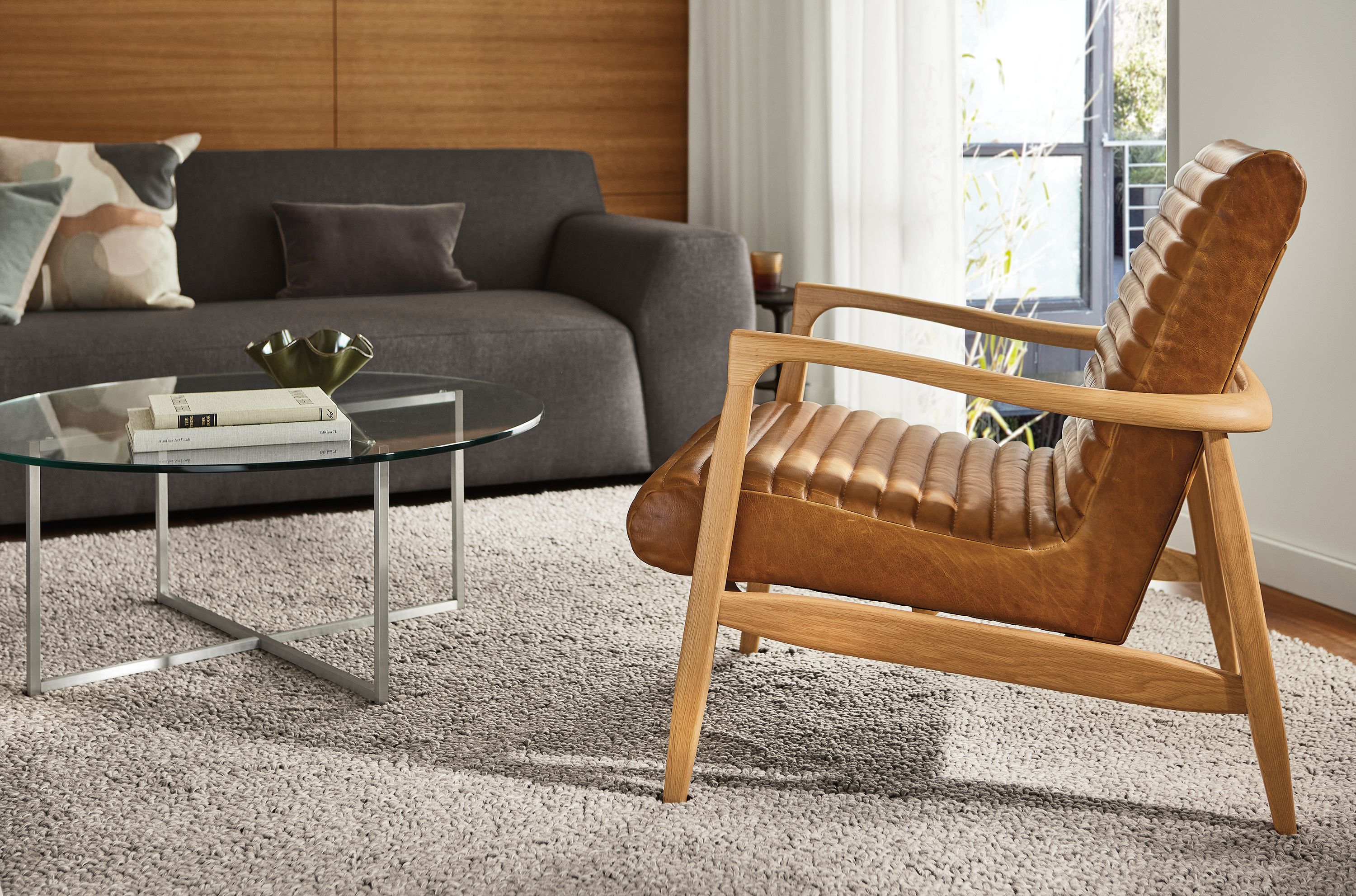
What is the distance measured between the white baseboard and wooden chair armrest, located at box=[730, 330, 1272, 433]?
0.93 metres

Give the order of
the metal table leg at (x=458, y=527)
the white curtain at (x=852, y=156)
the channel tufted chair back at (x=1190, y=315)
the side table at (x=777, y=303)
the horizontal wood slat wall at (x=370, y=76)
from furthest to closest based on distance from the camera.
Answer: the horizontal wood slat wall at (x=370, y=76), the side table at (x=777, y=303), the white curtain at (x=852, y=156), the metal table leg at (x=458, y=527), the channel tufted chair back at (x=1190, y=315)

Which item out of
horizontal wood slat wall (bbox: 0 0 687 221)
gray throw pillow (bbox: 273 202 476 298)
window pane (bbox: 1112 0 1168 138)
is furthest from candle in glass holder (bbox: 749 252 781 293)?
window pane (bbox: 1112 0 1168 138)

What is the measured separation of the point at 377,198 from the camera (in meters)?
3.71

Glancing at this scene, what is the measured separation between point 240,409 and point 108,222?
172cm

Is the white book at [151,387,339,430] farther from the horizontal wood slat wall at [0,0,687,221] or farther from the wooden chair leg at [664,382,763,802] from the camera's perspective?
the horizontal wood slat wall at [0,0,687,221]

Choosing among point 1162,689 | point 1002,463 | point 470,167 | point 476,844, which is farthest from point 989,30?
point 476,844

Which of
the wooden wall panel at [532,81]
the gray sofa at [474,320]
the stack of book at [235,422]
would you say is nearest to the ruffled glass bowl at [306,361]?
the stack of book at [235,422]

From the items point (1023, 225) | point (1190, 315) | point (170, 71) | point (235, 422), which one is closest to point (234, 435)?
point (235, 422)

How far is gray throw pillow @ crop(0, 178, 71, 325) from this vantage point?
297 cm

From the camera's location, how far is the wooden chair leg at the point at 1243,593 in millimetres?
1447

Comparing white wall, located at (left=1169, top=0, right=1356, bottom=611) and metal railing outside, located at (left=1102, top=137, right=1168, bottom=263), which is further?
metal railing outside, located at (left=1102, top=137, right=1168, bottom=263)

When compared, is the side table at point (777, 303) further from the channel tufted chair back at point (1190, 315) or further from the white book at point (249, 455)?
the channel tufted chair back at point (1190, 315)

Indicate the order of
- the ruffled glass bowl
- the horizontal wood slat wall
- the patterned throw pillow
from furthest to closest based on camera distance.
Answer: the horizontal wood slat wall, the patterned throw pillow, the ruffled glass bowl

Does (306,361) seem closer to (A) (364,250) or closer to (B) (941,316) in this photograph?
(B) (941,316)
